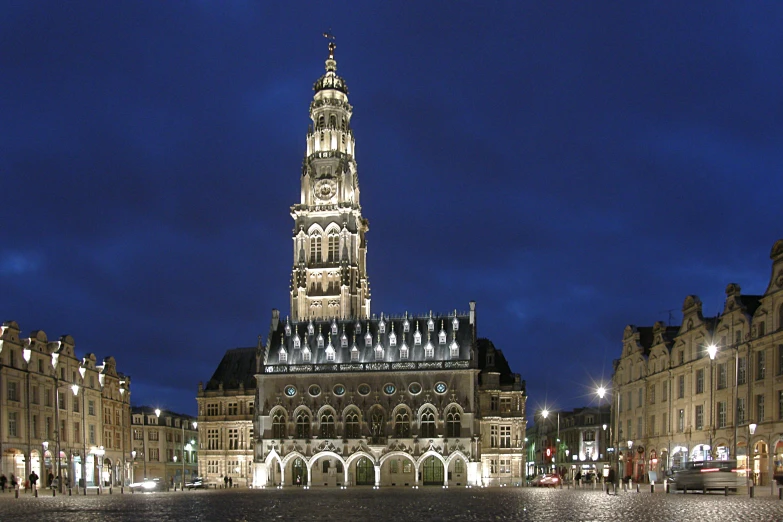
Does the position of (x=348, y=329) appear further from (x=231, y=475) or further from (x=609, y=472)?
(x=609, y=472)

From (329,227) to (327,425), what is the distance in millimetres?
36086

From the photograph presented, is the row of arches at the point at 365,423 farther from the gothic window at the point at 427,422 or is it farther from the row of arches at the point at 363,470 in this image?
the row of arches at the point at 363,470

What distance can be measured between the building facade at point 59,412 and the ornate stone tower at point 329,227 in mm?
27416

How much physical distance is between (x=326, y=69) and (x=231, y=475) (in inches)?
2445

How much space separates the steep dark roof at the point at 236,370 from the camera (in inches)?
4798

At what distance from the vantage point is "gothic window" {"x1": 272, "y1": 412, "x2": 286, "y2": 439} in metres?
103

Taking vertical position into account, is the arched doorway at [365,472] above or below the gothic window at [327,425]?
below

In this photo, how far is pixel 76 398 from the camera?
9650 centimetres

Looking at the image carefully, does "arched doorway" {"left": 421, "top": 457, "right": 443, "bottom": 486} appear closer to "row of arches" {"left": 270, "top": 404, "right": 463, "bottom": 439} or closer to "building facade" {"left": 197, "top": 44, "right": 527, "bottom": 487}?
"building facade" {"left": 197, "top": 44, "right": 527, "bottom": 487}

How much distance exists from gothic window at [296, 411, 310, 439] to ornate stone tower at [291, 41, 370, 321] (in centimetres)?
2210

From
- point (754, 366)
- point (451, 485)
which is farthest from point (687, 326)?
point (451, 485)

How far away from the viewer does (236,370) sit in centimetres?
12469

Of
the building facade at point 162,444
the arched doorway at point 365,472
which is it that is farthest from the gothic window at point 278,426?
the building facade at point 162,444

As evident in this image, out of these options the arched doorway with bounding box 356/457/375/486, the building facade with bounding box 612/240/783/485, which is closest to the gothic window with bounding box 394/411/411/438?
the arched doorway with bounding box 356/457/375/486
